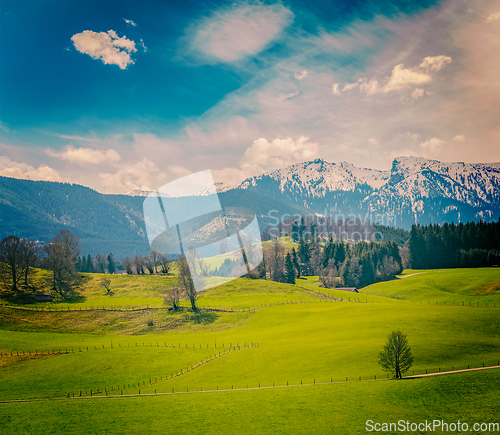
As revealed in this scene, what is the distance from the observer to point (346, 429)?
888 inches

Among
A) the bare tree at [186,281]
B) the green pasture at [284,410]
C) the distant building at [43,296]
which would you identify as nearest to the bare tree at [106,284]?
the distant building at [43,296]

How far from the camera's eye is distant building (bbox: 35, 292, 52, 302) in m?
74.6

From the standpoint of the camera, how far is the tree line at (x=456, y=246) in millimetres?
109438

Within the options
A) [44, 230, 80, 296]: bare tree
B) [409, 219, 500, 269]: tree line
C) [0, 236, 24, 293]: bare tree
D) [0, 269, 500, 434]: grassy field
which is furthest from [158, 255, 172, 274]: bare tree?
[409, 219, 500, 269]: tree line

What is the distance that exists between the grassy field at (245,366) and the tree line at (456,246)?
38.8 meters

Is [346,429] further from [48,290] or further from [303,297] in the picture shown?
[48,290]

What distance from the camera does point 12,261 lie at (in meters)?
79.8

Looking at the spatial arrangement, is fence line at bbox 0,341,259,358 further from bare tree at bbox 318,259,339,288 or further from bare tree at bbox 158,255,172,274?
bare tree at bbox 318,259,339,288

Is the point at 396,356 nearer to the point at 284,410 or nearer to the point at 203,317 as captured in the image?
the point at 284,410

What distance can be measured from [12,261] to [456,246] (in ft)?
495

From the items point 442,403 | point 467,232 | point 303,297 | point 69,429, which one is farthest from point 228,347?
point 467,232

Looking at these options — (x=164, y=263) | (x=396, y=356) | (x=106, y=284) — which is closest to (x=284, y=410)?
(x=396, y=356)

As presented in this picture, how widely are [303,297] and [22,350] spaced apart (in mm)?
63284

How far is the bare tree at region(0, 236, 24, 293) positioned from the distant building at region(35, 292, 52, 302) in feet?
24.7
